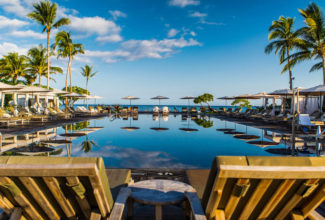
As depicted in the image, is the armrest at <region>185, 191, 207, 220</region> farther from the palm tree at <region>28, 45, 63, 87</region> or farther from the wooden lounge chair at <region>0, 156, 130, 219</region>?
the palm tree at <region>28, 45, 63, 87</region>

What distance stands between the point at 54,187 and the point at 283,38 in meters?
22.5

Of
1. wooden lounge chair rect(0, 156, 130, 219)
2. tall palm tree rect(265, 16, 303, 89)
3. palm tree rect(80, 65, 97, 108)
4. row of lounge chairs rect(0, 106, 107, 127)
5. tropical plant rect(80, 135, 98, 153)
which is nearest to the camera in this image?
wooden lounge chair rect(0, 156, 130, 219)

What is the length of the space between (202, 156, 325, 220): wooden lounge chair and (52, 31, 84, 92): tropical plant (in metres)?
24.6

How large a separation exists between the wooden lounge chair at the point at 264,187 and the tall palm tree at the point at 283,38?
19687mm

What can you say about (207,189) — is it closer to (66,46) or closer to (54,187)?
(54,187)

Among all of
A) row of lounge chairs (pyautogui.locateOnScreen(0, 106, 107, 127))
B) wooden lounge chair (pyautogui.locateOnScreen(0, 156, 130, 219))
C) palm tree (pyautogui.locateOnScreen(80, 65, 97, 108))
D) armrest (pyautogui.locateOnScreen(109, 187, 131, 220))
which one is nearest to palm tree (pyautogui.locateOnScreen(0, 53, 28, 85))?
palm tree (pyautogui.locateOnScreen(80, 65, 97, 108))

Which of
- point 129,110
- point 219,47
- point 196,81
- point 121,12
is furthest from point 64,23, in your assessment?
point 196,81

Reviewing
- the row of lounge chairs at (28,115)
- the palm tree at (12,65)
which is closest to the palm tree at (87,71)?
the palm tree at (12,65)

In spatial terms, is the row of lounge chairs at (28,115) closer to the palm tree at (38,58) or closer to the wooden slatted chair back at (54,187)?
the palm tree at (38,58)

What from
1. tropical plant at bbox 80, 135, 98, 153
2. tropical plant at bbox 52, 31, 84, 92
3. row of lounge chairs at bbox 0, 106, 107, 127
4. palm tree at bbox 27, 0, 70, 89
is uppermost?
palm tree at bbox 27, 0, 70, 89

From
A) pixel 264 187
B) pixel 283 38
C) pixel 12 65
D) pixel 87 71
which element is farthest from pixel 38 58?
pixel 264 187

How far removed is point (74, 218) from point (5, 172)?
0.72 metres

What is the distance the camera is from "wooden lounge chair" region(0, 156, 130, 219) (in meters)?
1.24

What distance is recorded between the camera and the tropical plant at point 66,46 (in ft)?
75.7
